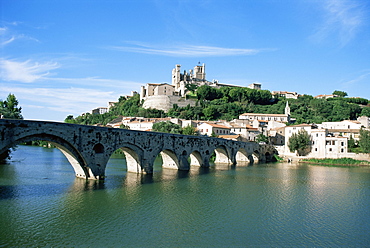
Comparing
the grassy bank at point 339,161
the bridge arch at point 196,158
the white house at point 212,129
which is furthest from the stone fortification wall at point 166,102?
the bridge arch at point 196,158

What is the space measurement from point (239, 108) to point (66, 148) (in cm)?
8018

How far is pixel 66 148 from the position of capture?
70.7 feet

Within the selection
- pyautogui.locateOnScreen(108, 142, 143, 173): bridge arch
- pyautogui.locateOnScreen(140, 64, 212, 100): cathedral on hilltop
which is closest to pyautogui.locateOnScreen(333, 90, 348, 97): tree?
pyautogui.locateOnScreen(140, 64, 212, 100): cathedral on hilltop

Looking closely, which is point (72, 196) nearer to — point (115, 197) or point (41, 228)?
point (115, 197)

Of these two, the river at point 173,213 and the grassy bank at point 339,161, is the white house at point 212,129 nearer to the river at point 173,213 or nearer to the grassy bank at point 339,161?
the grassy bank at point 339,161

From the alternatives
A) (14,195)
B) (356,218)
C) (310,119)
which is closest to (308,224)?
(356,218)

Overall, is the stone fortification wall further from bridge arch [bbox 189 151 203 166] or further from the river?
the river

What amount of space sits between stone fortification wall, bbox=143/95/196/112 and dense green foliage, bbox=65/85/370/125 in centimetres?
232

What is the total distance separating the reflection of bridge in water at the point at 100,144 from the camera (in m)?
18.8

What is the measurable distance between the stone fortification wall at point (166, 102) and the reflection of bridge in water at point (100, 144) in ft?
194

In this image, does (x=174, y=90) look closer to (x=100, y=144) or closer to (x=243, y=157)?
(x=243, y=157)

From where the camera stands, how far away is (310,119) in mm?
93125

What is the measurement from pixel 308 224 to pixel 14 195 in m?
17.9

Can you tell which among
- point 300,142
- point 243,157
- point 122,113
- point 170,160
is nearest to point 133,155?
point 170,160
